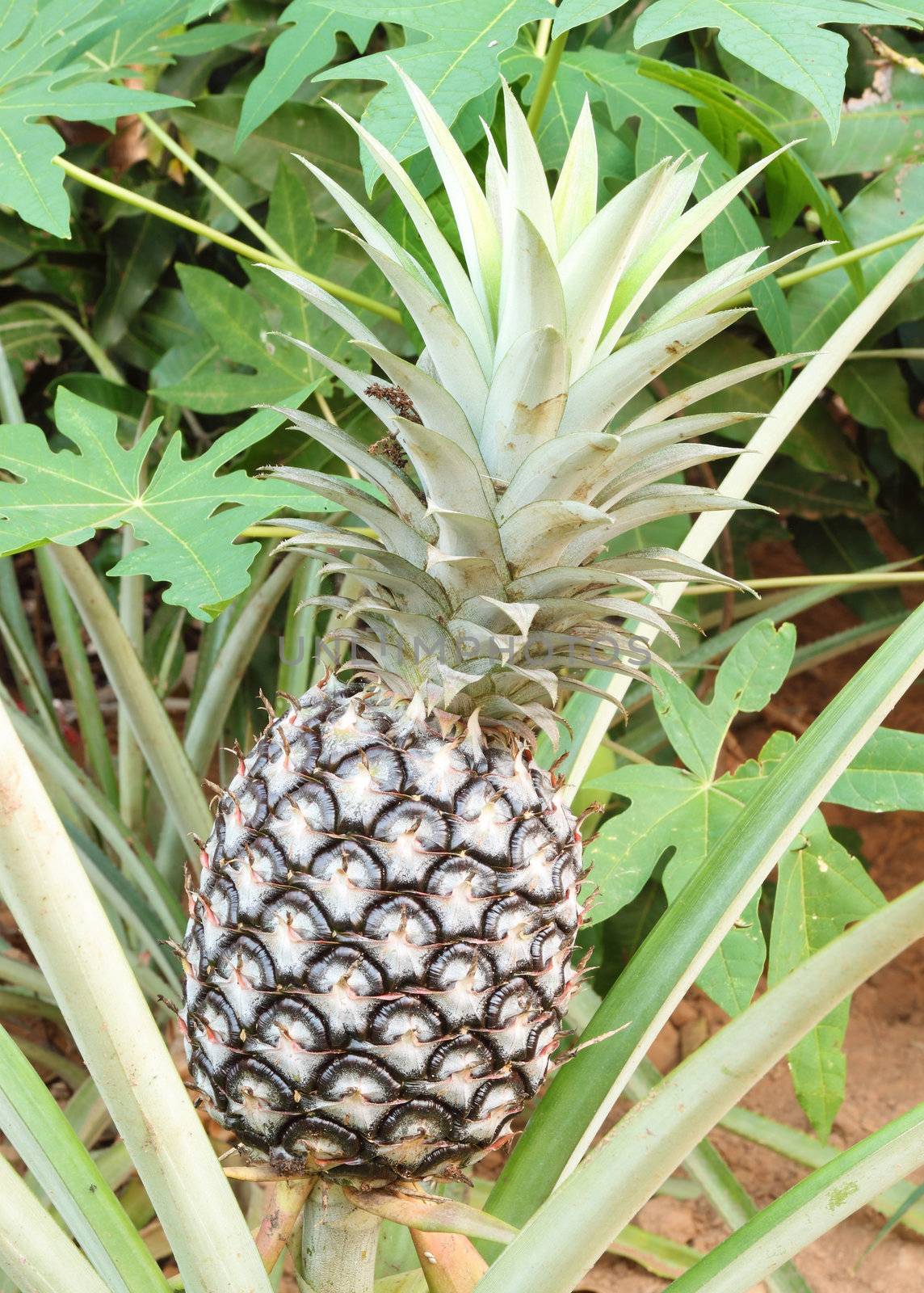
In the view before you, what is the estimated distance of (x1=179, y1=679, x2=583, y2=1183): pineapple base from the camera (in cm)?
63

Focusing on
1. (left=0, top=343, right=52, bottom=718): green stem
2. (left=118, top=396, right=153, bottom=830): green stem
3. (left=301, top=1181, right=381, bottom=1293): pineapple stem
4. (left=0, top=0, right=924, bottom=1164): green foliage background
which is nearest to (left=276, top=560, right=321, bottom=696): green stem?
(left=0, top=0, right=924, bottom=1164): green foliage background

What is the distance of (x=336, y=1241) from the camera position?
0.74 m

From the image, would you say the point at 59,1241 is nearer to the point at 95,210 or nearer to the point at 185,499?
the point at 185,499

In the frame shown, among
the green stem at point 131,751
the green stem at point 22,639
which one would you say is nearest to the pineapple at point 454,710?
the green stem at point 131,751

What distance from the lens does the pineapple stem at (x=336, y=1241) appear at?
0.73 metres

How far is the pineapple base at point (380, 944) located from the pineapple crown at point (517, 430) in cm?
6

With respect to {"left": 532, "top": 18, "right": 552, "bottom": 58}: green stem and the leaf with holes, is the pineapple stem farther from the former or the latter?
{"left": 532, "top": 18, "right": 552, "bottom": 58}: green stem

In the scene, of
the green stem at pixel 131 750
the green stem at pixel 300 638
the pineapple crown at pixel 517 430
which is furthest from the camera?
the green stem at pixel 131 750

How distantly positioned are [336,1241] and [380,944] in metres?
0.27

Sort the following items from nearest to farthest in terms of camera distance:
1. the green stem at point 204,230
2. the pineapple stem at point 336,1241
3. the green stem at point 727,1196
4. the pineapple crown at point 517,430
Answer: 1. the pineapple crown at point 517,430
2. the pineapple stem at point 336,1241
3. the green stem at point 727,1196
4. the green stem at point 204,230

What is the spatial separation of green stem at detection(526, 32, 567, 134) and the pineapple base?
1.97ft

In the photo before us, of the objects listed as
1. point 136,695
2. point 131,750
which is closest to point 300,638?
point 136,695

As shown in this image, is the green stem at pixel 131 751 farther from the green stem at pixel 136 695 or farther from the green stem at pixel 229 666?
the green stem at pixel 136 695

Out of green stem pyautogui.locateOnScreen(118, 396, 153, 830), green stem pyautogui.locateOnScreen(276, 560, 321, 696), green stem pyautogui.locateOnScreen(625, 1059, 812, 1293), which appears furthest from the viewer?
green stem pyautogui.locateOnScreen(118, 396, 153, 830)
